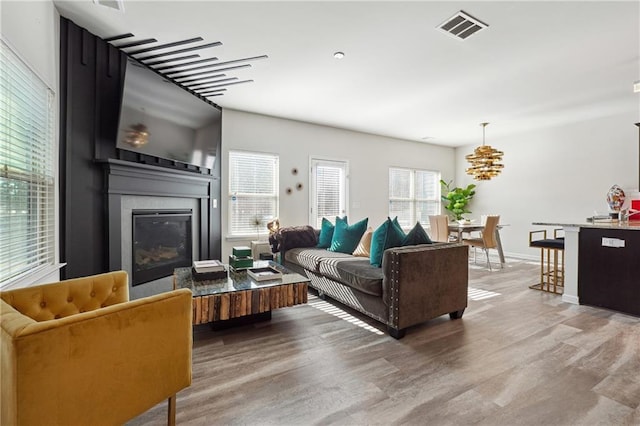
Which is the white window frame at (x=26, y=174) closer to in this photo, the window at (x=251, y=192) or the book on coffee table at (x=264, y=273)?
the book on coffee table at (x=264, y=273)

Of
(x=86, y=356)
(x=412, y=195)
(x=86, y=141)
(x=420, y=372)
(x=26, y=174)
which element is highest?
(x=86, y=141)

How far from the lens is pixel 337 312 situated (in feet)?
9.98

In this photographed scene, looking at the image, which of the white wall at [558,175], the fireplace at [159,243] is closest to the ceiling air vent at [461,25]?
the fireplace at [159,243]

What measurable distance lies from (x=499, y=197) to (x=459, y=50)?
461 cm

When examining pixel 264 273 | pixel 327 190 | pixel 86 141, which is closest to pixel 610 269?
pixel 264 273

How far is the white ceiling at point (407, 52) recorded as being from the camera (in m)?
2.34

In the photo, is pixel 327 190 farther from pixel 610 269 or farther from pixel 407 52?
pixel 610 269

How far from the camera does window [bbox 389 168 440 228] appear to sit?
669 centimetres

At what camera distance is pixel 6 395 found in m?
1.00

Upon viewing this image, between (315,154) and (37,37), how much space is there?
3935 millimetres

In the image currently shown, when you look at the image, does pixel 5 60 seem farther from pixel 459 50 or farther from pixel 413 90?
pixel 413 90

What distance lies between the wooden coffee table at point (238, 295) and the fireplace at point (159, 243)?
810 millimetres

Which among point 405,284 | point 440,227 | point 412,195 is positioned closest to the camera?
point 405,284

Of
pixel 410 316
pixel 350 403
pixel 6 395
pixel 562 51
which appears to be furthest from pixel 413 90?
pixel 6 395
